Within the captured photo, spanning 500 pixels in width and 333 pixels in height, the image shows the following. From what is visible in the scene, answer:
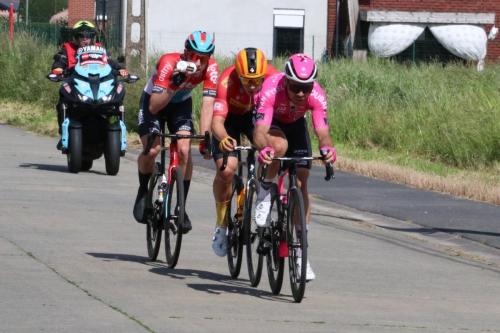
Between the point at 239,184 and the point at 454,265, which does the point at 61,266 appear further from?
the point at 454,265

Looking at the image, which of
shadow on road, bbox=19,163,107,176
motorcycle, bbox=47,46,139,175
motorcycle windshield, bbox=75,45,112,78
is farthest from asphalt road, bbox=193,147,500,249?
motorcycle windshield, bbox=75,45,112,78

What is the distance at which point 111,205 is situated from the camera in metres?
14.5

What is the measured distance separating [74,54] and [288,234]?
10145 mm

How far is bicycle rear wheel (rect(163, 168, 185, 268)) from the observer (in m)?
10.3

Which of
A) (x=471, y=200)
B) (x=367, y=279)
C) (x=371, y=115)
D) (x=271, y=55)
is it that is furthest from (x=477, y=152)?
(x=271, y=55)

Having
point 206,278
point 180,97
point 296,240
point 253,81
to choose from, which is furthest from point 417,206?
point 296,240

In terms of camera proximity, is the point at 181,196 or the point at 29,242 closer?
the point at 181,196

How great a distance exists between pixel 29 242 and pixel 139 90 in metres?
14.0

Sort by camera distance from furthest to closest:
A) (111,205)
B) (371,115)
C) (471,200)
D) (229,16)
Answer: (229,16)
(371,115)
(471,200)
(111,205)

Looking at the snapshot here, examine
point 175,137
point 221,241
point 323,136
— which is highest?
point 323,136

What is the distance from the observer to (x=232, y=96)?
10156 mm

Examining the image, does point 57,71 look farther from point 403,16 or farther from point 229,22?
point 229,22

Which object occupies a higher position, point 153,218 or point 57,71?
point 57,71

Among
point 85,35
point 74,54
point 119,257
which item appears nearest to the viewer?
point 119,257
